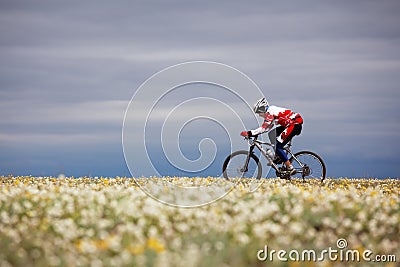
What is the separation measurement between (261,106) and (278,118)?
845mm

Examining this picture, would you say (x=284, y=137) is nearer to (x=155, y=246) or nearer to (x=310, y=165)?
(x=310, y=165)

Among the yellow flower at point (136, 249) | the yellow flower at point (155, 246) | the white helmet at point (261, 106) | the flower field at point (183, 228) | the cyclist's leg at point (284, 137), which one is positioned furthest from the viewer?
the cyclist's leg at point (284, 137)

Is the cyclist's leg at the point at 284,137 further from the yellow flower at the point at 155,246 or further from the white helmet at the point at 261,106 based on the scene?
the yellow flower at the point at 155,246

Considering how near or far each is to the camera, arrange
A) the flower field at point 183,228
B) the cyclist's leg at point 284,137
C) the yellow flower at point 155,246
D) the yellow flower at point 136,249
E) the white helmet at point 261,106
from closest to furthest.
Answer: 1. the yellow flower at point 136,249
2. the yellow flower at point 155,246
3. the flower field at point 183,228
4. the white helmet at point 261,106
5. the cyclist's leg at point 284,137

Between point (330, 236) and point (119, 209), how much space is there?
386 centimetres

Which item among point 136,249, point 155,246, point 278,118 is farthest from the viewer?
point 278,118

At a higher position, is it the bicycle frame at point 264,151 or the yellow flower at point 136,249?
the bicycle frame at point 264,151

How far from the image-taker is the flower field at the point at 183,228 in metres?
8.19

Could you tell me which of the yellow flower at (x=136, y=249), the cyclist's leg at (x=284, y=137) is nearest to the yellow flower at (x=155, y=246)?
the yellow flower at (x=136, y=249)

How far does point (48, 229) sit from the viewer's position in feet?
32.5

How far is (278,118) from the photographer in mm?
18797

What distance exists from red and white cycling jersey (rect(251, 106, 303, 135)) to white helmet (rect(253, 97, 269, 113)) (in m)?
0.24

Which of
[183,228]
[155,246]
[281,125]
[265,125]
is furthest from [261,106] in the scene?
[155,246]

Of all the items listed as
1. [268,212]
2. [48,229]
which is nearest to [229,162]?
[268,212]
